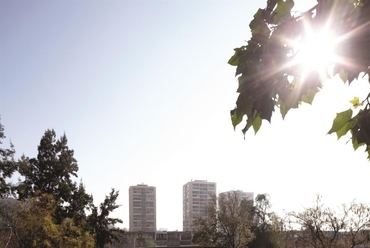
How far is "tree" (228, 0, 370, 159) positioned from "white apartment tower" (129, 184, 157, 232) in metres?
133

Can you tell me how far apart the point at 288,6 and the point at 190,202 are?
155 meters

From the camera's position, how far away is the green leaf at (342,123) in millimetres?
1472

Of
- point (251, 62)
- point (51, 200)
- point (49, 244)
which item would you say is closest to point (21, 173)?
point (51, 200)

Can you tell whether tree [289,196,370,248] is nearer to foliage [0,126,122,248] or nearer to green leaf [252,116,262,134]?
foliage [0,126,122,248]

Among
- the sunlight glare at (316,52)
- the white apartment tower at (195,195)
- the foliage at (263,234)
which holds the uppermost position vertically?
the white apartment tower at (195,195)

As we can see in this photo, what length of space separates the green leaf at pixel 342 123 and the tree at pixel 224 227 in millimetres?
40218

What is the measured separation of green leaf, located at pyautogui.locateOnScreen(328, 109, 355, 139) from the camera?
1.47m

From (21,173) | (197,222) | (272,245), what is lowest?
(272,245)

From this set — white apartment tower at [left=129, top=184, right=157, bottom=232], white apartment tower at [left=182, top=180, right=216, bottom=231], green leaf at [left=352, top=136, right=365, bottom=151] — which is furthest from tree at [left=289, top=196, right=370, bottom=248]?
white apartment tower at [left=182, top=180, right=216, bottom=231]

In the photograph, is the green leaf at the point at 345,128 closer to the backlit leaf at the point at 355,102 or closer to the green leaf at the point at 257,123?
the backlit leaf at the point at 355,102

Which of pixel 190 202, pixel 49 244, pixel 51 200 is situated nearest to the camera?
pixel 49 244

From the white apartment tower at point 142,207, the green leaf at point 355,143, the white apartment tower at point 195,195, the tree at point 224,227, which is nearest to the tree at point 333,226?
the tree at point 224,227

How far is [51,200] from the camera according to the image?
2636 cm

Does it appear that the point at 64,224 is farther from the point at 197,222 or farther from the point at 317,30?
the point at 317,30
